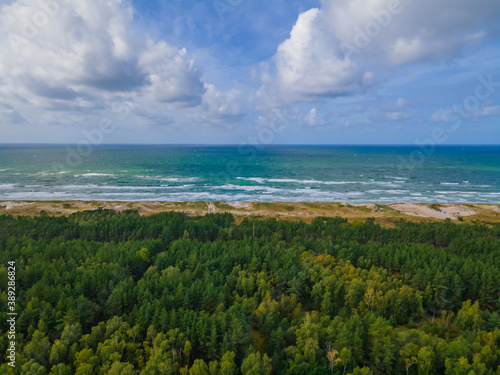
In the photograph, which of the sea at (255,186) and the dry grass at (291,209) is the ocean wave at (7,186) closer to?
the sea at (255,186)

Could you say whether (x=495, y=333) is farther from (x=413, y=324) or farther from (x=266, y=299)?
(x=266, y=299)

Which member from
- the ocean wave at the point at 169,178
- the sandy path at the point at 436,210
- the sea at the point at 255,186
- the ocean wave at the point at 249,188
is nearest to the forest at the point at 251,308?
the sandy path at the point at 436,210

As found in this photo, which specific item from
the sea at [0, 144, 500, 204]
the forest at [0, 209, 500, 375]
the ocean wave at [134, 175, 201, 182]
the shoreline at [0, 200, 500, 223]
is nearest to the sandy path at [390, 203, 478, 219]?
the shoreline at [0, 200, 500, 223]

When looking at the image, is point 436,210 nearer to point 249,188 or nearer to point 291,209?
point 291,209

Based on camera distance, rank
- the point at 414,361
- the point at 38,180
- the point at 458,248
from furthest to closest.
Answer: the point at 38,180
the point at 458,248
the point at 414,361

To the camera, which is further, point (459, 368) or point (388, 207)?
point (388, 207)

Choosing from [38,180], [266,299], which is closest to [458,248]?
[266,299]

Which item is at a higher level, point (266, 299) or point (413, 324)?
point (266, 299)
